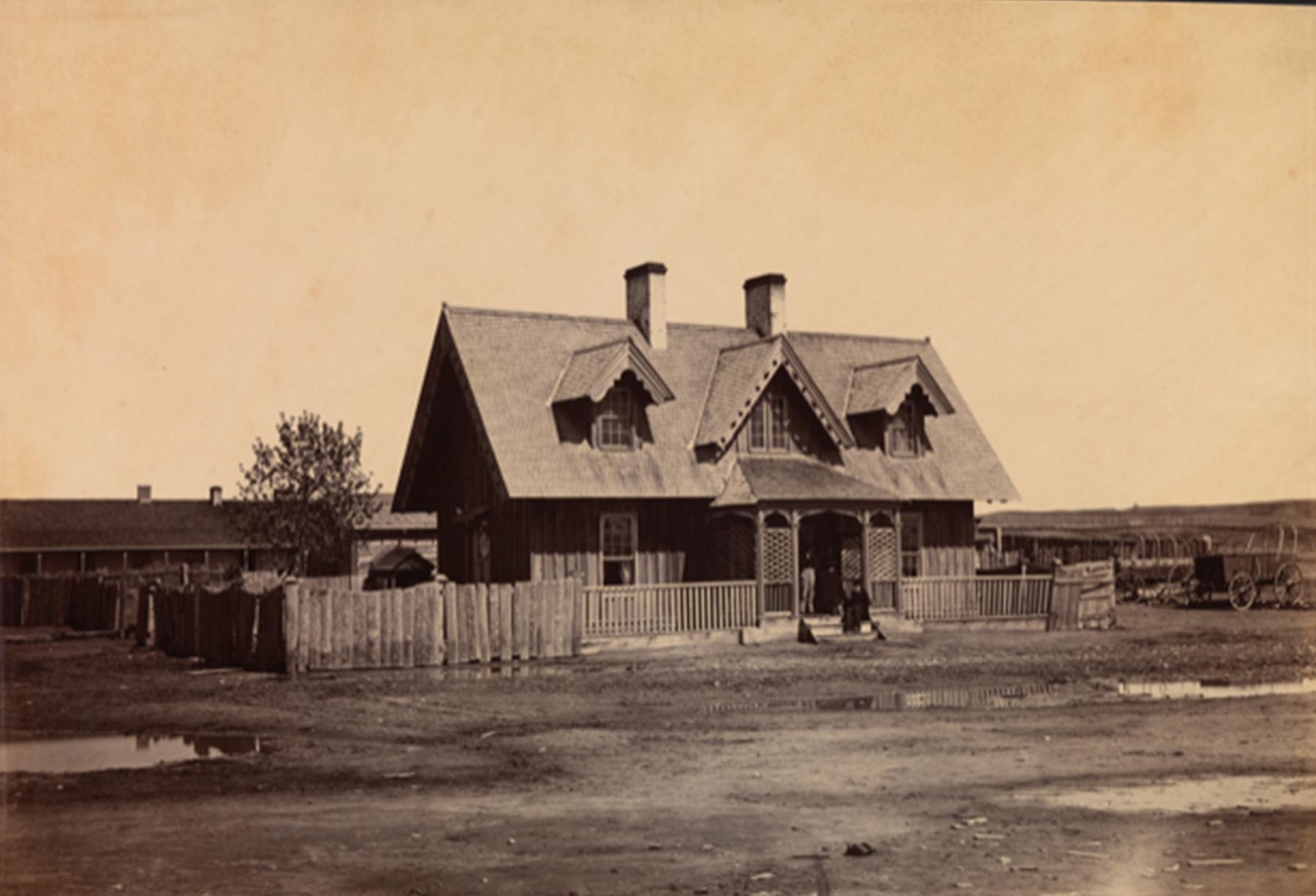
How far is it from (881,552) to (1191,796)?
68.3 ft

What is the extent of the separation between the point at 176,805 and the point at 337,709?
6.42 m

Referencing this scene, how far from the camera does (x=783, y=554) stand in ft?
102

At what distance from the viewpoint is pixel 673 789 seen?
512 inches

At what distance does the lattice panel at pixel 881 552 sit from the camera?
109 feet

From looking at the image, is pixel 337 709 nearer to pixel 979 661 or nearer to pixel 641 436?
pixel 979 661

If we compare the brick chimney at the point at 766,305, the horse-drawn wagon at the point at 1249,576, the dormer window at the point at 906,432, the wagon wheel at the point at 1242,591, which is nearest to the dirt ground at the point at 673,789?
the dormer window at the point at 906,432

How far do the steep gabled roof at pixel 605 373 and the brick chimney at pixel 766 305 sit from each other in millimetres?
5497

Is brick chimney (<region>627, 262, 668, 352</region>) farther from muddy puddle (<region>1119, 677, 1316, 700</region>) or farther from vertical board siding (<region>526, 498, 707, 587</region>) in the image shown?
muddy puddle (<region>1119, 677, 1316, 700</region>)

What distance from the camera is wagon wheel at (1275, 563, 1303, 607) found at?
3953 cm

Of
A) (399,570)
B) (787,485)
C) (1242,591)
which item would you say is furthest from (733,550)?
(399,570)

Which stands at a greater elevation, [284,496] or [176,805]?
[284,496]

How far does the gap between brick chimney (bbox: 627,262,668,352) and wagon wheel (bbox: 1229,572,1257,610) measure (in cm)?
1934

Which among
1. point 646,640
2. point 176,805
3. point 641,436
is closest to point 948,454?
point 641,436

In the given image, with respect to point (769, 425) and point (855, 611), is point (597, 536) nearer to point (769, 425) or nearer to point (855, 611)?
point (769, 425)
